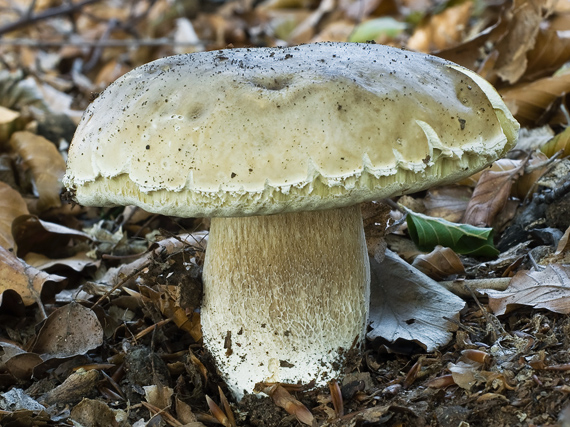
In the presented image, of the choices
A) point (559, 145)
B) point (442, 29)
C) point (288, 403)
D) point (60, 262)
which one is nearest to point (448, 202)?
point (559, 145)

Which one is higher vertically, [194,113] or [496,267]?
[194,113]

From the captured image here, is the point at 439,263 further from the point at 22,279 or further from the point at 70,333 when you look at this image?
the point at 22,279

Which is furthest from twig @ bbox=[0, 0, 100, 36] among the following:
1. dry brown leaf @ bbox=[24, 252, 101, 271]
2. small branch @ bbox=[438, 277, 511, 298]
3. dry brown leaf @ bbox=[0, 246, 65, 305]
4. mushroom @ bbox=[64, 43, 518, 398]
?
small branch @ bbox=[438, 277, 511, 298]

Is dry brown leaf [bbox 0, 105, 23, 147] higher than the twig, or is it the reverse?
the twig

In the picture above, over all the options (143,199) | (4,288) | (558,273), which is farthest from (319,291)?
(4,288)

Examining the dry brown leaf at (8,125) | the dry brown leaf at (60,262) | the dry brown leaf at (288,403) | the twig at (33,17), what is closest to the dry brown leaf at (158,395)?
the dry brown leaf at (288,403)

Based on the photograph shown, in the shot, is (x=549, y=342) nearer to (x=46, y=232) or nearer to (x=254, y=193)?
(x=254, y=193)

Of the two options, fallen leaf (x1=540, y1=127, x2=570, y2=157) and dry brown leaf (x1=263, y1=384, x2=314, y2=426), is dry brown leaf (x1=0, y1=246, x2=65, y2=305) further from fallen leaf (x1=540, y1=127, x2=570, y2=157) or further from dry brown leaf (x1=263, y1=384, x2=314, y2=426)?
fallen leaf (x1=540, y1=127, x2=570, y2=157)
